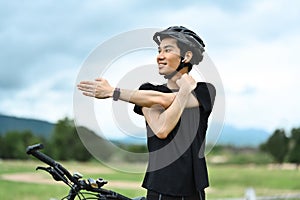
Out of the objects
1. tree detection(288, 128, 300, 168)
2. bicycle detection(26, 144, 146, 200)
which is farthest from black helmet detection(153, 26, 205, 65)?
tree detection(288, 128, 300, 168)

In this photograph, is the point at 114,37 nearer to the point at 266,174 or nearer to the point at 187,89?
the point at 187,89

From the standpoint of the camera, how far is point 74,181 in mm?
1979

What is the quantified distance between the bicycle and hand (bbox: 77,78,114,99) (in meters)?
0.25

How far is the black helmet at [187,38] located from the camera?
7.13ft

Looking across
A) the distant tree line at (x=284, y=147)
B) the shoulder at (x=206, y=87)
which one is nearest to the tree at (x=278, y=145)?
the distant tree line at (x=284, y=147)

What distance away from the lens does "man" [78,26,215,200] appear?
83.2 inches

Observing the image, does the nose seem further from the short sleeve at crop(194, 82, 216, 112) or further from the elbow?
the elbow

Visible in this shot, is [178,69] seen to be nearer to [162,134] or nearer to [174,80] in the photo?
[174,80]

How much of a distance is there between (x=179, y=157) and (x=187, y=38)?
45 cm

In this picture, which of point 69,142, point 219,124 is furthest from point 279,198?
point 219,124

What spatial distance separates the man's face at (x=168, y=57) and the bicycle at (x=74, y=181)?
48cm

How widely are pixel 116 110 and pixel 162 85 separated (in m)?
0.20

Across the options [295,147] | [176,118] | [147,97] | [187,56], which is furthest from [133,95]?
[295,147]

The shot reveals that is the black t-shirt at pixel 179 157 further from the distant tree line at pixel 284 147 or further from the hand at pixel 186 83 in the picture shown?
the distant tree line at pixel 284 147
